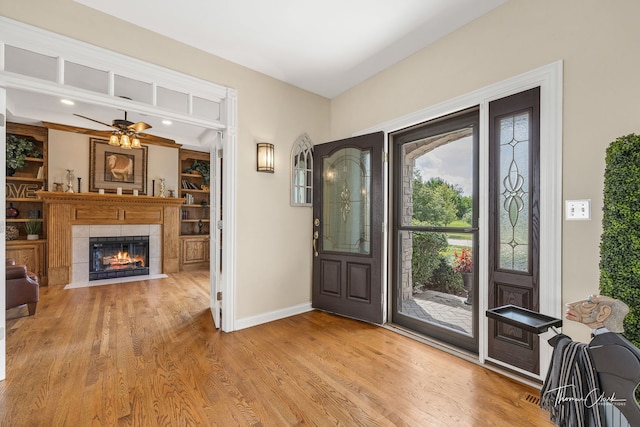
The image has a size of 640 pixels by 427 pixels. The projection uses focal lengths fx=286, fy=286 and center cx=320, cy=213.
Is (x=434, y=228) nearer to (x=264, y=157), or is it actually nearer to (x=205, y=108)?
(x=264, y=157)

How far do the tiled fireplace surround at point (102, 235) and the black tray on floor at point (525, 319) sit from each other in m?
6.46

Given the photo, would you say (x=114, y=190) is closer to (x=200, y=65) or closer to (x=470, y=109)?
(x=200, y=65)

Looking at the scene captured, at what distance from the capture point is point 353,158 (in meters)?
3.56

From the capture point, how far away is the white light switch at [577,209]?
191cm

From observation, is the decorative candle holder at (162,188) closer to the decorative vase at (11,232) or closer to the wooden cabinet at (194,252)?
the wooden cabinet at (194,252)

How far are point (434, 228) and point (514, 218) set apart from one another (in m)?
0.78

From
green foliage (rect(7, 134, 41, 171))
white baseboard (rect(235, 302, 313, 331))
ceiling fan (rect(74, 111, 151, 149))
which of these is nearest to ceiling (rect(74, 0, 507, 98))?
ceiling fan (rect(74, 111, 151, 149))

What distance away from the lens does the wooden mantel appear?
16.9 feet

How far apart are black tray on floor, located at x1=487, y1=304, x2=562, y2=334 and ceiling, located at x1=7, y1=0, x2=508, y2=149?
93.9 inches

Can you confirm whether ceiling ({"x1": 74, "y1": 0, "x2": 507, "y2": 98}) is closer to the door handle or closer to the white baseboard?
the door handle

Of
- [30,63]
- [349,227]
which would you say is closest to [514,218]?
[349,227]

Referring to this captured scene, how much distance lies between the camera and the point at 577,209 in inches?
76.7

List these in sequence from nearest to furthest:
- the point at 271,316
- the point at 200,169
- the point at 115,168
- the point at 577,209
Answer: the point at 577,209
the point at 271,316
the point at 115,168
the point at 200,169

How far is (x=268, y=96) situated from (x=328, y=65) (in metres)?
0.81
